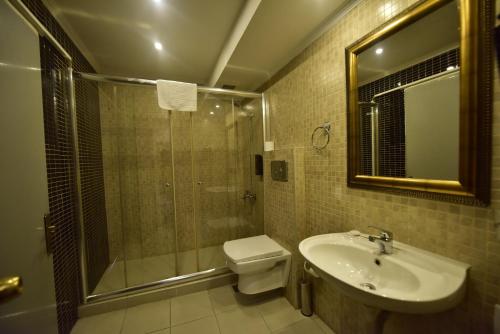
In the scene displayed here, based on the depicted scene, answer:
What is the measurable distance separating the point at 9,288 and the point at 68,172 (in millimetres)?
1330

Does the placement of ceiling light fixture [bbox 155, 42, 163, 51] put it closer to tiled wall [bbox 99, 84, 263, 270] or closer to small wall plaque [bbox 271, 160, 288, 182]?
tiled wall [bbox 99, 84, 263, 270]

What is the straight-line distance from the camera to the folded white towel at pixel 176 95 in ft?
6.13

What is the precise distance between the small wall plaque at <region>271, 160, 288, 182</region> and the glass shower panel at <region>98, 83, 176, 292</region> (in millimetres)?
1368

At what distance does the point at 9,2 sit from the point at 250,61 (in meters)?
1.53

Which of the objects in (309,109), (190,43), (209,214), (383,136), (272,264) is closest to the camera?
(383,136)

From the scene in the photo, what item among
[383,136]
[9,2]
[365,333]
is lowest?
[365,333]

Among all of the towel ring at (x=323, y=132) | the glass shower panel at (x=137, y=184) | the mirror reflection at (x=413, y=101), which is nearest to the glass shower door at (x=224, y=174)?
the glass shower panel at (x=137, y=184)

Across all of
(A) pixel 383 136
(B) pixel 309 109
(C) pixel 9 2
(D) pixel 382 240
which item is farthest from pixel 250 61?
(D) pixel 382 240

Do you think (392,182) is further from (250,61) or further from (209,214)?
(209,214)

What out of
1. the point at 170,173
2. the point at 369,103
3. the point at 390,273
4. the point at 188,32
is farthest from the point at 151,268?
the point at 369,103

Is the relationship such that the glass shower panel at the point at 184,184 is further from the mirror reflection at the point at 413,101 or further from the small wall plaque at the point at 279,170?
the mirror reflection at the point at 413,101

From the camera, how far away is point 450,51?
2.74 feet

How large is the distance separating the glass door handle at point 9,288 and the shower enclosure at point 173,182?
1.63m

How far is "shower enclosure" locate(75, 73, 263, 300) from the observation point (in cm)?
217
